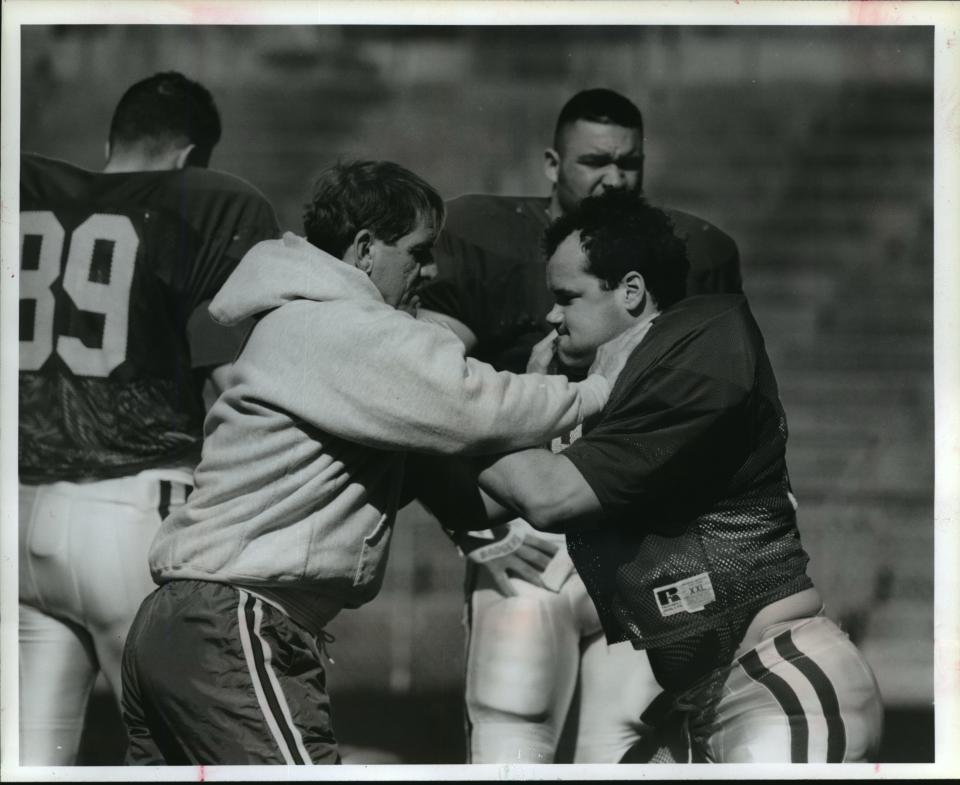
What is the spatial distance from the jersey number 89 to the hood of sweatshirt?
0.54 metres

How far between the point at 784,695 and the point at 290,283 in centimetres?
151

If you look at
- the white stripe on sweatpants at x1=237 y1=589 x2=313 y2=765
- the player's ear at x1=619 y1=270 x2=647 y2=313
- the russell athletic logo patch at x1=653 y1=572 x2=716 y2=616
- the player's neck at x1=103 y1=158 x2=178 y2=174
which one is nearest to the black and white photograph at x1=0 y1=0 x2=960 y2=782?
the player's neck at x1=103 y1=158 x2=178 y2=174

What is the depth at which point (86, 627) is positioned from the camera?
12.7 feet

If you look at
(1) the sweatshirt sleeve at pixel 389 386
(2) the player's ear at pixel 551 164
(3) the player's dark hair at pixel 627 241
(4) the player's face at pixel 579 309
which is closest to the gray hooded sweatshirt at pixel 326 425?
(1) the sweatshirt sleeve at pixel 389 386

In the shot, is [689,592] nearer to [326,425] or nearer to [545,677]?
[545,677]

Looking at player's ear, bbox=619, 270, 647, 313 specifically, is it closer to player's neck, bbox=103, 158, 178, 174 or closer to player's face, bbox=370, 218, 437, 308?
player's face, bbox=370, 218, 437, 308

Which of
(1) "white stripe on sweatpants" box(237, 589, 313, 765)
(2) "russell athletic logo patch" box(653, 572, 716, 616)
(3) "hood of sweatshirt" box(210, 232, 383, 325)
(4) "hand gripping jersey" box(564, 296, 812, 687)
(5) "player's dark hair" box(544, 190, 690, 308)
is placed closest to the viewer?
(1) "white stripe on sweatpants" box(237, 589, 313, 765)

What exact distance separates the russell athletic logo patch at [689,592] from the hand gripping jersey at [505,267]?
701 mm

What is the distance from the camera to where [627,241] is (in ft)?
12.1

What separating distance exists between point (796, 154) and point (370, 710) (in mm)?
1848

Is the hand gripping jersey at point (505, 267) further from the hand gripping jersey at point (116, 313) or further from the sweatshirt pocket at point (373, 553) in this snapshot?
the sweatshirt pocket at point (373, 553)

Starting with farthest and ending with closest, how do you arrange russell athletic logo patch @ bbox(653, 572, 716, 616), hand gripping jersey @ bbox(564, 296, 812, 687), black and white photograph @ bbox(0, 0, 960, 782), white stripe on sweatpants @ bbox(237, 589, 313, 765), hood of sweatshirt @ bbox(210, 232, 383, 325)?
black and white photograph @ bbox(0, 0, 960, 782), russell athletic logo patch @ bbox(653, 572, 716, 616), hand gripping jersey @ bbox(564, 296, 812, 687), hood of sweatshirt @ bbox(210, 232, 383, 325), white stripe on sweatpants @ bbox(237, 589, 313, 765)

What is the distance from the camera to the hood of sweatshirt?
3.25 m

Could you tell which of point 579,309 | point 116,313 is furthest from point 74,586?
point 579,309
